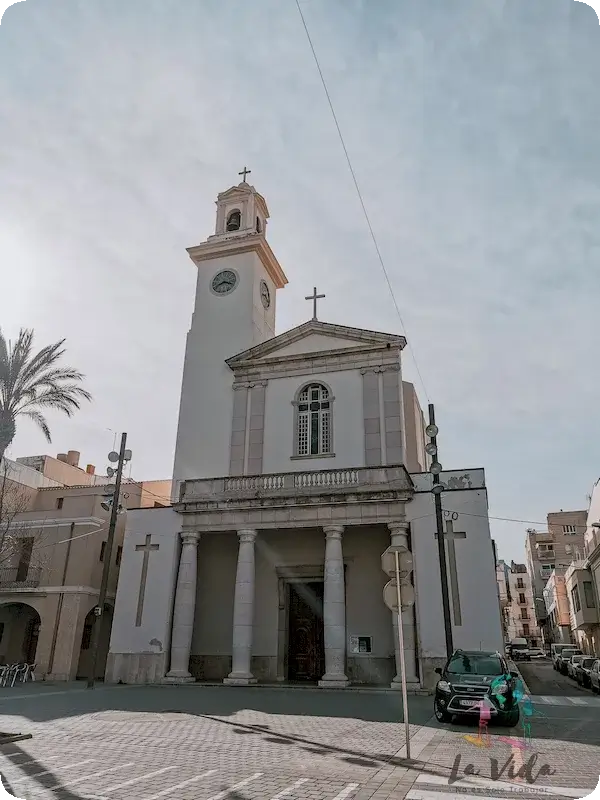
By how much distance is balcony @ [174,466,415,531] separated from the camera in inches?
788

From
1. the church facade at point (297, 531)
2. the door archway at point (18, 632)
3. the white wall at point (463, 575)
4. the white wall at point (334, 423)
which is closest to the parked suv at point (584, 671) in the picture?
the white wall at point (463, 575)

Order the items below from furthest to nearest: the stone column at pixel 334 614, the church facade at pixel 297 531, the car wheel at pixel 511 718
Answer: the church facade at pixel 297 531 → the stone column at pixel 334 614 → the car wheel at pixel 511 718

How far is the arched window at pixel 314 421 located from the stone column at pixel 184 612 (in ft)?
18.0

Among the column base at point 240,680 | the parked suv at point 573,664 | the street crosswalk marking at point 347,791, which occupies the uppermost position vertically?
the parked suv at point 573,664

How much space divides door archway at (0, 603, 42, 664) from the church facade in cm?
613

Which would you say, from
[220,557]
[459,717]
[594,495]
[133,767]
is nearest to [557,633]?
[594,495]

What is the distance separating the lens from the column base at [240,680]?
1912cm

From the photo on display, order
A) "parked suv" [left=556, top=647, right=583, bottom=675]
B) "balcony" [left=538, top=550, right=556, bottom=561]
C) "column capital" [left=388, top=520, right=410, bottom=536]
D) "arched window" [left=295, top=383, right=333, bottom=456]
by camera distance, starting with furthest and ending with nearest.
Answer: "balcony" [left=538, top=550, right=556, bottom=561], "parked suv" [left=556, top=647, right=583, bottom=675], "arched window" [left=295, top=383, right=333, bottom=456], "column capital" [left=388, top=520, right=410, bottom=536]

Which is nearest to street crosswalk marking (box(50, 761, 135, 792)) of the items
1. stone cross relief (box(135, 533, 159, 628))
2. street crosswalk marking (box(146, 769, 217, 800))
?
street crosswalk marking (box(146, 769, 217, 800))

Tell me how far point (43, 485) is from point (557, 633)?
55.5 m

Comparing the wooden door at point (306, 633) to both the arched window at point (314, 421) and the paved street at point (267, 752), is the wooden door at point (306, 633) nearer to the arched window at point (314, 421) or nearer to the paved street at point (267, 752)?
the arched window at point (314, 421)

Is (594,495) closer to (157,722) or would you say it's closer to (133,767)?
(157,722)

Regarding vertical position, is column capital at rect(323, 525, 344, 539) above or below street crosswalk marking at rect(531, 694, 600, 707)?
above

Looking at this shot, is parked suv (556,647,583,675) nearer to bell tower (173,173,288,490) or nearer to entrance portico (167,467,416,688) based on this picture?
entrance portico (167,467,416,688)
